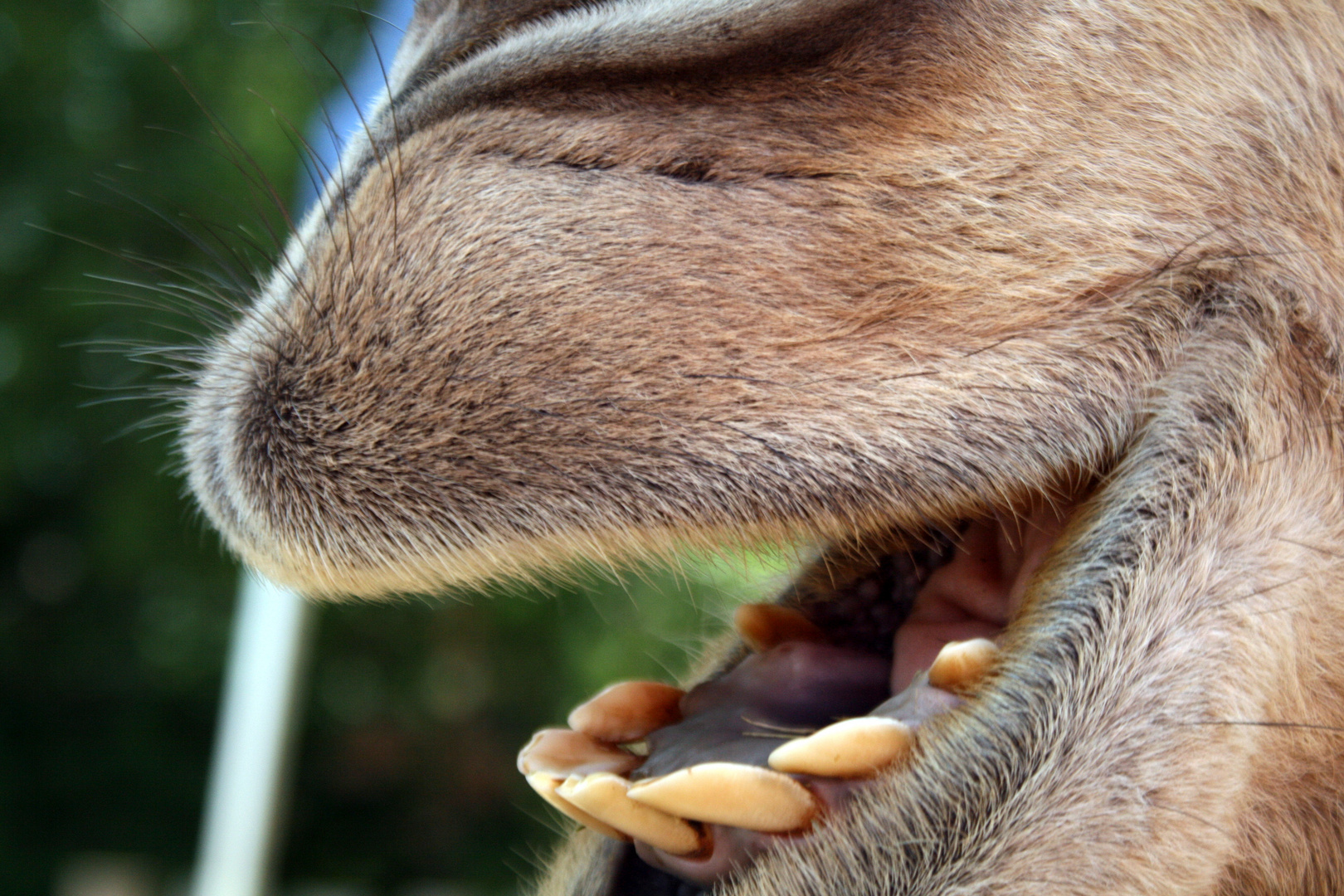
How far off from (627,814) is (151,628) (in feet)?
27.3

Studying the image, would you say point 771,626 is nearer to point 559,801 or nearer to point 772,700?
point 772,700

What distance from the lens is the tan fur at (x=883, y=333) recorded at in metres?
0.70

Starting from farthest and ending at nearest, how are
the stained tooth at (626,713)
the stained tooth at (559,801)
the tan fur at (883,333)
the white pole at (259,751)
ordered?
1. the white pole at (259,751)
2. the stained tooth at (626,713)
3. the stained tooth at (559,801)
4. the tan fur at (883,333)

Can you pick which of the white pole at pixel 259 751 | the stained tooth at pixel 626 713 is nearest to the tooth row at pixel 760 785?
the stained tooth at pixel 626 713

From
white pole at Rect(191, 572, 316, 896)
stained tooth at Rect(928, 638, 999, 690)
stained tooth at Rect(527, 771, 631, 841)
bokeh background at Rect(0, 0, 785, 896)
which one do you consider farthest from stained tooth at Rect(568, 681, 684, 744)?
bokeh background at Rect(0, 0, 785, 896)

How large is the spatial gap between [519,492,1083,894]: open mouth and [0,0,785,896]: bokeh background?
471 cm

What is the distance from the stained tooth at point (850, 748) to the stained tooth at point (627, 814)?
0.36ft

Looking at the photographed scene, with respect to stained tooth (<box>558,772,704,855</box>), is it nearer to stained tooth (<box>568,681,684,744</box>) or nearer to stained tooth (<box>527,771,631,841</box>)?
stained tooth (<box>527,771,631,841</box>)

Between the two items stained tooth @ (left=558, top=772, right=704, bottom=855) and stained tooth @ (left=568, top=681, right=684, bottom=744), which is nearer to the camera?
stained tooth @ (left=558, top=772, right=704, bottom=855)

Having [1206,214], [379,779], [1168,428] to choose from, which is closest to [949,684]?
[1168,428]

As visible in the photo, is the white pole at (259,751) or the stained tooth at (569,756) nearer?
the stained tooth at (569,756)

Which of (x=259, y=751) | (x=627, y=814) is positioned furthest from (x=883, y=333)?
(x=259, y=751)

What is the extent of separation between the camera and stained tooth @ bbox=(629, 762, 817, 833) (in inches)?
A: 29.0

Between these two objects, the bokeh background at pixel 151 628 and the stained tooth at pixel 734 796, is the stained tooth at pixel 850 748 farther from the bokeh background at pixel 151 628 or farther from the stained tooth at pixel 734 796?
the bokeh background at pixel 151 628
